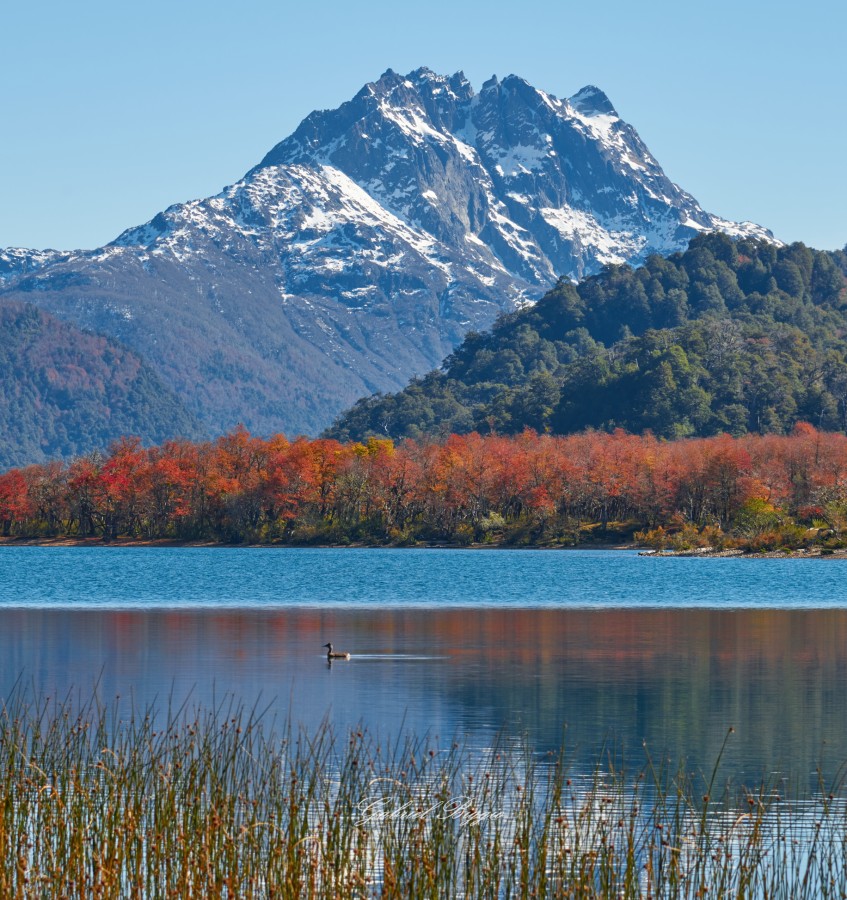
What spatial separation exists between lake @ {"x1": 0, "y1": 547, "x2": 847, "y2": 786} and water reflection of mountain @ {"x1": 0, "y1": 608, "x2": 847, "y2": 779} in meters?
0.09

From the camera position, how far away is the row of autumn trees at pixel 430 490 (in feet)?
375

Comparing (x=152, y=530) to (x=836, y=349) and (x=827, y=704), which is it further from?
(x=827, y=704)

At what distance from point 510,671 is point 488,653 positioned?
426 cm

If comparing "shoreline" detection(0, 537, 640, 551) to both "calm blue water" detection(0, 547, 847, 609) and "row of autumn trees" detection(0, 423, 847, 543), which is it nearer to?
"row of autumn trees" detection(0, 423, 847, 543)

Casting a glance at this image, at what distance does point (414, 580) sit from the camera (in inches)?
2926

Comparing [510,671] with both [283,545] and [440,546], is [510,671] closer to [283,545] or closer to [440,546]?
[440,546]

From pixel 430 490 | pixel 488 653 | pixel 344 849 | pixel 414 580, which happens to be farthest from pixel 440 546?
pixel 344 849

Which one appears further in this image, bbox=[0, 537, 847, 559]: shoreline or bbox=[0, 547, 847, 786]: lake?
bbox=[0, 537, 847, 559]: shoreline

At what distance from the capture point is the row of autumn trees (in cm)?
11431

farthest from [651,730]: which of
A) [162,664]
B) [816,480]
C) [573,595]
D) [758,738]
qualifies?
[816,480]

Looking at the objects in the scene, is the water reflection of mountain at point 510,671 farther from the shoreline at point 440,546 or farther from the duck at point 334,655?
the shoreline at point 440,546

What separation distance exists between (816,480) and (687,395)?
46356 mm

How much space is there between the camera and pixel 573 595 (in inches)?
2474

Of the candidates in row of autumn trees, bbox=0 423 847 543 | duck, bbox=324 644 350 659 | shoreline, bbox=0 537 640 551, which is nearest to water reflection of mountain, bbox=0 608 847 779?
duck, bbox=324 644 350 659
